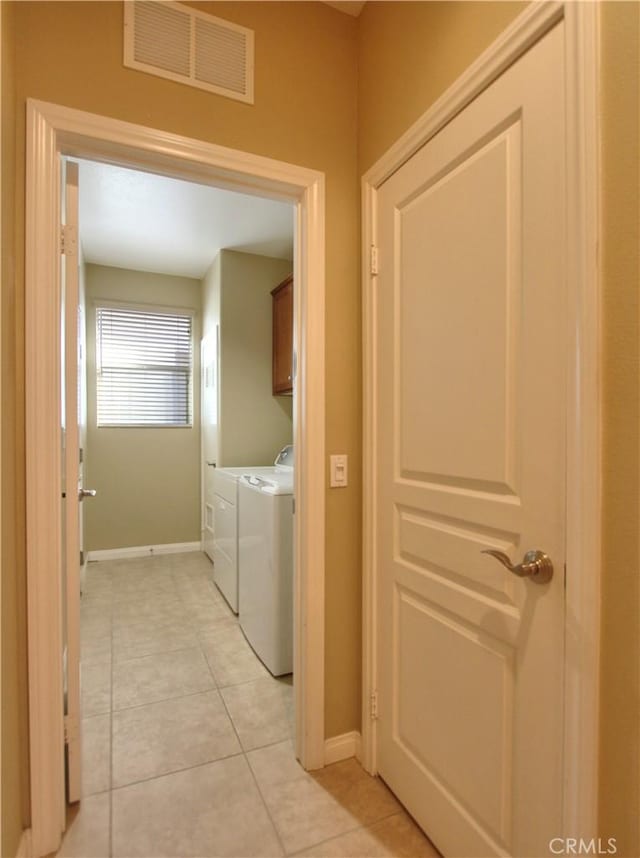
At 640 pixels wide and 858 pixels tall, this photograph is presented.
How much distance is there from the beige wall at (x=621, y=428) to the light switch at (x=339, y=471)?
3.04ft

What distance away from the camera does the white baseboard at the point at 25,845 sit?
118cm

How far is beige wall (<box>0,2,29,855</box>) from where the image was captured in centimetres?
111

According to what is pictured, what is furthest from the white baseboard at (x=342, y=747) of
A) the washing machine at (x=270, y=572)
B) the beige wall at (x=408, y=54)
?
the beige wall at (x=408, y=54)

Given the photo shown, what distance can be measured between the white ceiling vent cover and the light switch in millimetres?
1290

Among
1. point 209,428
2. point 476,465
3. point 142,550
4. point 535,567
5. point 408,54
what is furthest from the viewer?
point 142,550

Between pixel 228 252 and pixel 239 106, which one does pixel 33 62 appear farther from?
pixel 228 252

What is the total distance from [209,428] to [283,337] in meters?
1.15

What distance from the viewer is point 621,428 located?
797mm

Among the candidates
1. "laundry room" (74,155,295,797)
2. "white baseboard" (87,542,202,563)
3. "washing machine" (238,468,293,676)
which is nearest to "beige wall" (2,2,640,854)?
"laundry room" (74,155,295,797)

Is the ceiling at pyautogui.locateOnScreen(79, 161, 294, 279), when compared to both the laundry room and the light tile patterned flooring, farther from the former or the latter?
the light tile patterned flooring

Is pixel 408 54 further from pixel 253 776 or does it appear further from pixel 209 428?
pixel 209 428

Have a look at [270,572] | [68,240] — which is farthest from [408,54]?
[270,572]

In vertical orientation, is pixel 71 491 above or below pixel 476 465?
Result: below

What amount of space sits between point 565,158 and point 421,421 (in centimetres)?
71
